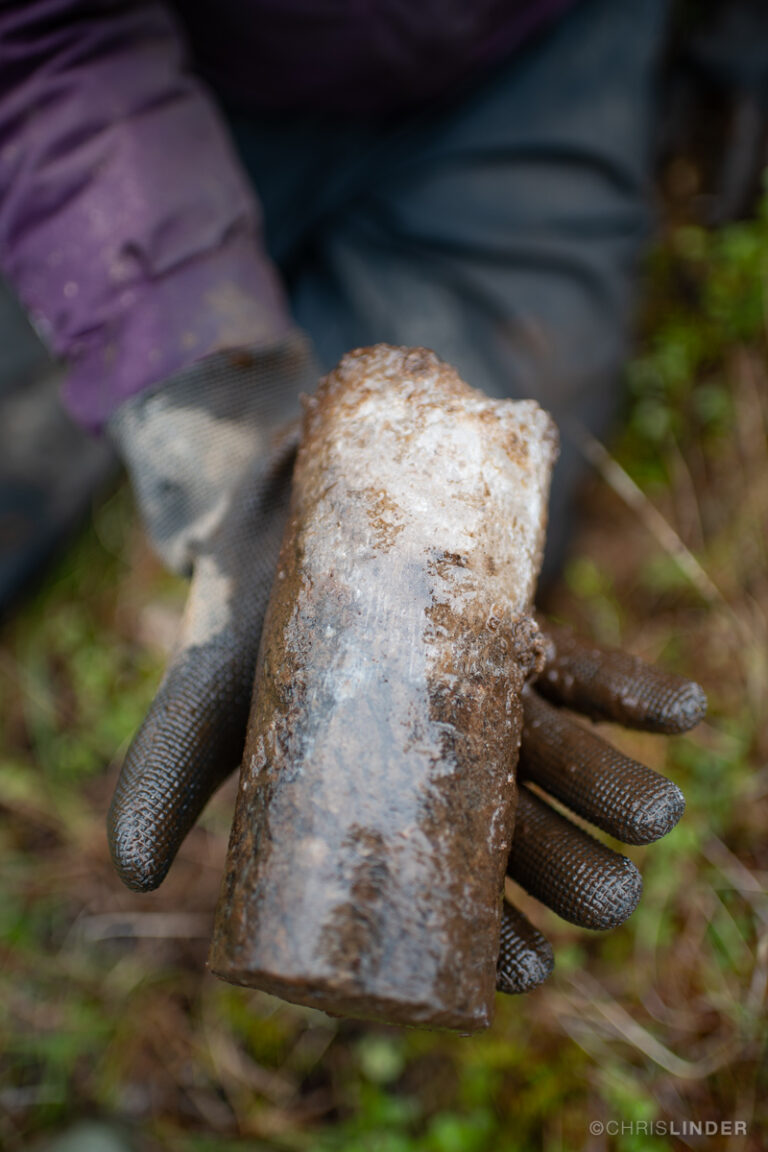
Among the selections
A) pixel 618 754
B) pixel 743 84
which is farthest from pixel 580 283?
pixel 618 754

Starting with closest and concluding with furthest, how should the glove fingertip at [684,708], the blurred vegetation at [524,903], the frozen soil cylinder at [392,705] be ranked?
1. the frozen soil cylinder at [392,705]
2. the glove fingertip at [684,708]
3. the blurred vegetation at [524,903]

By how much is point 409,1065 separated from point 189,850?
814 mm

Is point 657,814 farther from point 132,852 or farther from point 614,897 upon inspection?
point 132,852

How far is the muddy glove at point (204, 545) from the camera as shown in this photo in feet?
4.10

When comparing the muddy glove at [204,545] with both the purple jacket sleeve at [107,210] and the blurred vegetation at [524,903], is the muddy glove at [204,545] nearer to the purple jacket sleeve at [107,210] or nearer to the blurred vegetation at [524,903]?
the purple jacket sleeve at [107,210]

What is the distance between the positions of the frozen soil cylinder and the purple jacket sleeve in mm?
480

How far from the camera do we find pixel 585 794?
131 centimetres

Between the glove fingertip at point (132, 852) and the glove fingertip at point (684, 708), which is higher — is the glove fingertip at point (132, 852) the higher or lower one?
the higher one

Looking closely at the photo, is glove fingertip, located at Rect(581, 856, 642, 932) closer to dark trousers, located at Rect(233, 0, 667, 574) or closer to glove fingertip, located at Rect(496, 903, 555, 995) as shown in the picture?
glove fingertip, located at Rect(496, 903, 555, 995)

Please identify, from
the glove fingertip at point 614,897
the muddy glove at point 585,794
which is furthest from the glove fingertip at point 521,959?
the glove fingertip at point 614,897

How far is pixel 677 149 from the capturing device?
2684 millimetres

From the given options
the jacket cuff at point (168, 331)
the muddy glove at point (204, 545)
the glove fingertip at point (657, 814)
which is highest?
the jacket cuff at point (168, 331)

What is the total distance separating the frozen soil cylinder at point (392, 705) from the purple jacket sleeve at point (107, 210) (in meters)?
0.48

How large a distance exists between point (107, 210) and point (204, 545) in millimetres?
705
